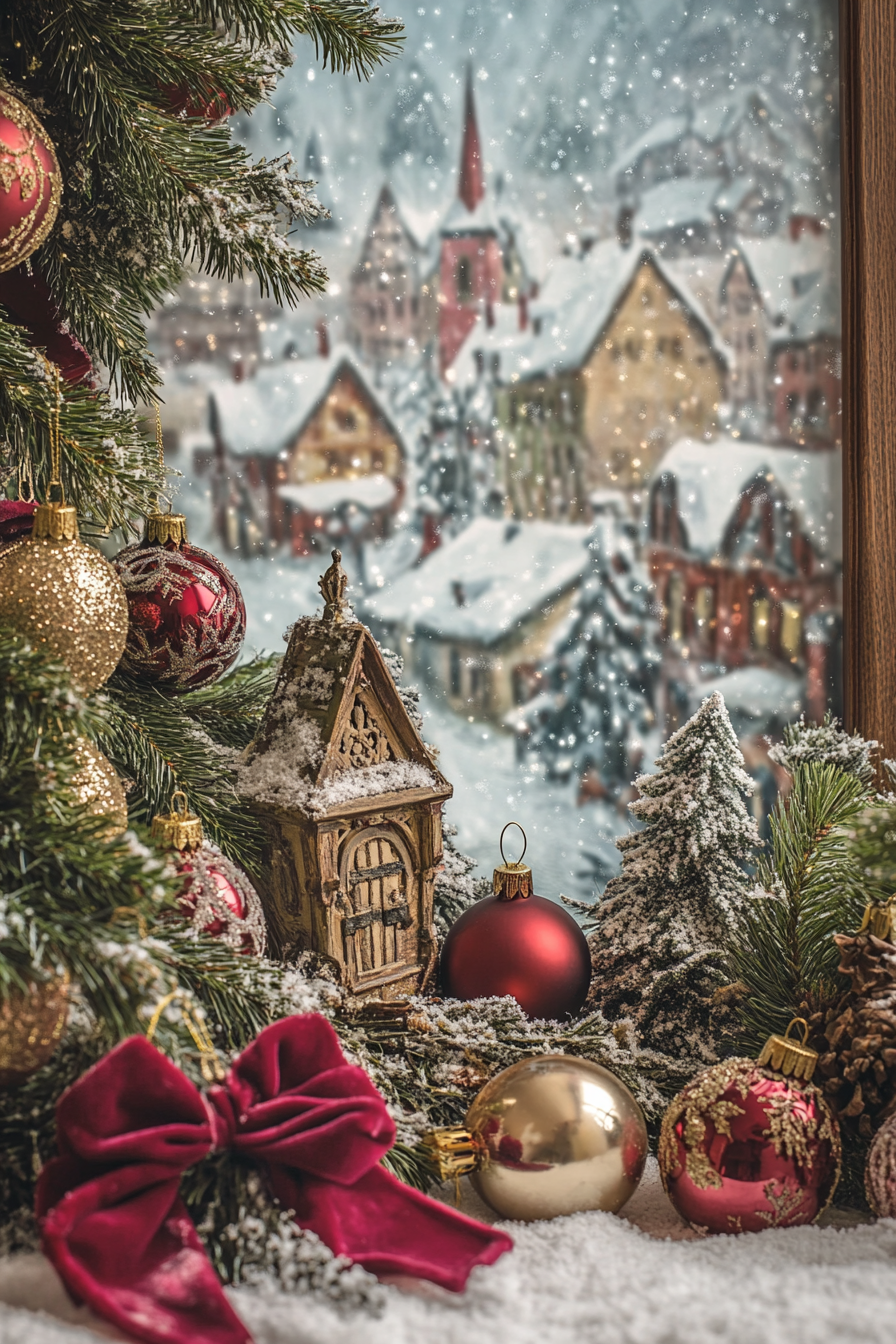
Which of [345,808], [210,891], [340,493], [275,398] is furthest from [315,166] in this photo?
[210,891]

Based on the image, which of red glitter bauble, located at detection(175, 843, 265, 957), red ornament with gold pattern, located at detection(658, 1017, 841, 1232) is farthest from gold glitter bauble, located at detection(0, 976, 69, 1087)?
red ornament with gold pattern, located at detection(658, 1017, 841, 1232)

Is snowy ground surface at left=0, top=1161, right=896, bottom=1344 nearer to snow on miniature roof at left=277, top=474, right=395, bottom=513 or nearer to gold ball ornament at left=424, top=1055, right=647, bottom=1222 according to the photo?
gold ball ornament at left=424, top=1055, right=647, bottom=1222

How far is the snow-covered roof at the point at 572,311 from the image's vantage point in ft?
4.76

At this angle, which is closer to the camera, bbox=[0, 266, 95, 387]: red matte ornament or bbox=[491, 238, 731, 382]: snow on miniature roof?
bbox=[0, 266, 95, 387]: red matte ornament

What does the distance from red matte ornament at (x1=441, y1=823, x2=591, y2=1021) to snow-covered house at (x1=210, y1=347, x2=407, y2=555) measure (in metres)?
0.58

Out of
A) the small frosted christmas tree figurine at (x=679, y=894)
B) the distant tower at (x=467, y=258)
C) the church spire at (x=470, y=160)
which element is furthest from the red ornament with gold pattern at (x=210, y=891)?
the church spire at (x=470, y=160)

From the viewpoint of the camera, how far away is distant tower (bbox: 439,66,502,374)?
1.41m

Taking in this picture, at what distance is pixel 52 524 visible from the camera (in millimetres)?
760

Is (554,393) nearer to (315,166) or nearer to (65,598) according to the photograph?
(315,166)

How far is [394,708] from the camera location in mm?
1014

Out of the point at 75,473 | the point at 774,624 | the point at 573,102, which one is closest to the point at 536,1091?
the point at 75,473

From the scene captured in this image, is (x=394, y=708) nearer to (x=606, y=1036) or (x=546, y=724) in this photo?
(x=606, y=1036)

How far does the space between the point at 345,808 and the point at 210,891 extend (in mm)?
157

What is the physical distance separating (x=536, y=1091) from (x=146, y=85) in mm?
815
